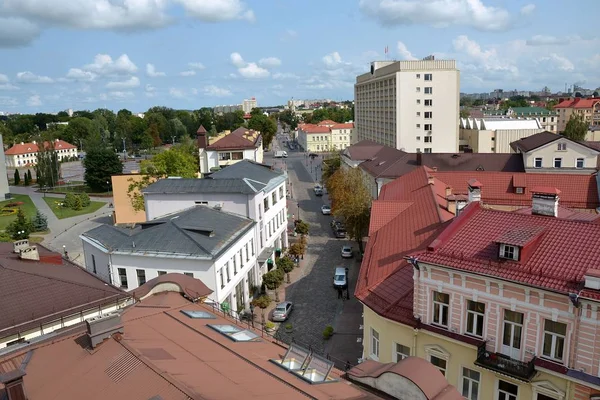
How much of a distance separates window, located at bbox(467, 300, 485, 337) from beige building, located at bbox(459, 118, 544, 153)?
63429mm

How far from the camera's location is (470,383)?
16.6 metres

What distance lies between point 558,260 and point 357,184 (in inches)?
1255

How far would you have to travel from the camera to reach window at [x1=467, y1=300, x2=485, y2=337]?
16.1 m

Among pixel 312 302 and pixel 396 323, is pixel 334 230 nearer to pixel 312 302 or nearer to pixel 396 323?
pixel 312 302

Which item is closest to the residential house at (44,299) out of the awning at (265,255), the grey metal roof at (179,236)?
the grey metal roof at (179,236)

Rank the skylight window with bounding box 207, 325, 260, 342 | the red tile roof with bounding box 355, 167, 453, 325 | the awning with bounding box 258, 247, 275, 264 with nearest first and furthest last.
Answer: the skylight window with bounding box 207, 325, 260, 342 → the red tile roof with bounding box 355, 167, 453, 325 → the awning with bounding box 258, 247, 275, 264

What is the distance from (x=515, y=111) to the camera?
14412cm

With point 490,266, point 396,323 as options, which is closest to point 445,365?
point 396,323

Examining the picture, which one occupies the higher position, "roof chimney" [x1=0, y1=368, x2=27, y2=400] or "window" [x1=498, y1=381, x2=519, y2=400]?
"roof chimney" [x1=0, y1=368, x2=27, y2=400]

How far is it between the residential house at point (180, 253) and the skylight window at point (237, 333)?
1271cm

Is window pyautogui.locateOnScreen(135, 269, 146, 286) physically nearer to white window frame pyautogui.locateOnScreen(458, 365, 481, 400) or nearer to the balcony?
white window frame pyautogui.locateOnScreen(458, 365, 481, 400)

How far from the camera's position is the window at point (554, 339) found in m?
14.4

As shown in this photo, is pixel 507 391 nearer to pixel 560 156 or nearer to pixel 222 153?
pixel 560 156

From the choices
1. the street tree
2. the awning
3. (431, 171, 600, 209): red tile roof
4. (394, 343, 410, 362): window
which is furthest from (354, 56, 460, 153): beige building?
(394, 343, 410, 362): window
